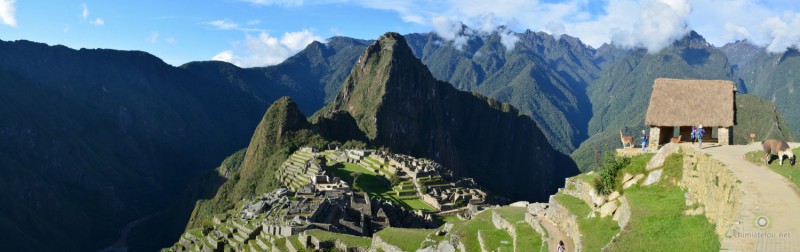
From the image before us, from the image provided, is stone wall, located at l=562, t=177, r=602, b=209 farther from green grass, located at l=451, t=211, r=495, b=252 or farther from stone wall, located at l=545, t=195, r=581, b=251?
green grass, located at l=451, t=211, r=495, b=252

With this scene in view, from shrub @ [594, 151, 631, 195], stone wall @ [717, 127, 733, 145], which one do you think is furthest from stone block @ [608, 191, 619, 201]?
stone wall @ [717, 127, 733, 145]

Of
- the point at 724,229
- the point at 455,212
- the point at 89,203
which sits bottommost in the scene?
the point at 89,203

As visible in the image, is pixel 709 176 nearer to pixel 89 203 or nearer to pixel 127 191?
pixel 89 203

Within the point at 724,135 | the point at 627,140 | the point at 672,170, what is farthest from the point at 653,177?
the point at 724,135

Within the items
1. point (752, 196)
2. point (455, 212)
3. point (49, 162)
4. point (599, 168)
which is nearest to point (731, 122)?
point (599, 168)

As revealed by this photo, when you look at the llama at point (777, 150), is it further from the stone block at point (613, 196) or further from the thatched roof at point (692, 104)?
the thatched roof at point (692, 104)

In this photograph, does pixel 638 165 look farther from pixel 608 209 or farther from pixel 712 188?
pixel 712 188
